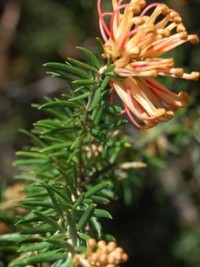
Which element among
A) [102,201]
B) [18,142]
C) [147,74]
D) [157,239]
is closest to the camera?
[147,74]

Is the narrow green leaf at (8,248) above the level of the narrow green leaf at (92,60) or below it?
below

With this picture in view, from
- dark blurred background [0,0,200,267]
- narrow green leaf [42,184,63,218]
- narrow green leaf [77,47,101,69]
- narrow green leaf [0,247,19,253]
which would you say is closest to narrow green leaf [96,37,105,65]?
narrow green leaf [77,47,101,69]

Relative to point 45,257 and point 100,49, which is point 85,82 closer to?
point 100,49

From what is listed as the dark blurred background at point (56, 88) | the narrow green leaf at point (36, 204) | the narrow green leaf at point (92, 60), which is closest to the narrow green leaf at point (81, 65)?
the narrow green leaf at point (92, 60)

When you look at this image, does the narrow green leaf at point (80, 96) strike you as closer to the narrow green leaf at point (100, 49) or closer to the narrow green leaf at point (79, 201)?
the narrow green leaf at point (100, 49)

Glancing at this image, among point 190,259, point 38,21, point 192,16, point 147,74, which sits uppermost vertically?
point 38,21

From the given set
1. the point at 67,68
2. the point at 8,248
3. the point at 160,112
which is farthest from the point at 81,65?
the point at 8,248

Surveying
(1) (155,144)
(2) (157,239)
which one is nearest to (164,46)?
(1) (155,144)

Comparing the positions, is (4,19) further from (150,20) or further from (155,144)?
(150,20)
